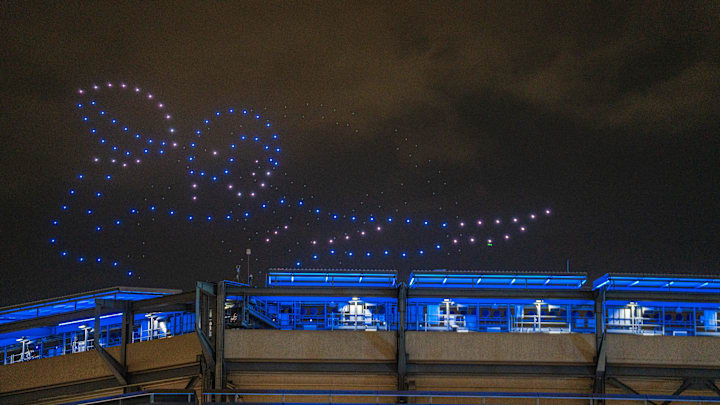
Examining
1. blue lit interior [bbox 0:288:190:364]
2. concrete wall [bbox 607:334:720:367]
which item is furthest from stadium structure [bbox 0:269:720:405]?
blue lit interior [bbox 0:288:190:364]

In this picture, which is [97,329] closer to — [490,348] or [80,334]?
[80,334]

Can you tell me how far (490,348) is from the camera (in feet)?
71.8

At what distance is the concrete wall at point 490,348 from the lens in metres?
21.8

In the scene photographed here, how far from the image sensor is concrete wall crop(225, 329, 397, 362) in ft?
71.5

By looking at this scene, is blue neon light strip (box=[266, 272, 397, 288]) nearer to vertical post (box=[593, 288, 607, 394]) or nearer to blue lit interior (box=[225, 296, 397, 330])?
blue lit interior (box=[225, 296, 397, 330])

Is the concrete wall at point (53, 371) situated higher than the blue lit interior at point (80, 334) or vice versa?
the blue lit interior at point (80, 334)

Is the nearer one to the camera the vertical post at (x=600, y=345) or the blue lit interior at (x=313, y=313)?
the vertical post at (x=600, y=345)

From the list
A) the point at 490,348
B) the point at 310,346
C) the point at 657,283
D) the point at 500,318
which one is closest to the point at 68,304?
the point at 310,346

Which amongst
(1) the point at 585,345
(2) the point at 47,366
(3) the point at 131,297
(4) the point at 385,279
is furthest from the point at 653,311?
(2) the point at 47,366

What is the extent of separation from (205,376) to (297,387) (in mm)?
2735

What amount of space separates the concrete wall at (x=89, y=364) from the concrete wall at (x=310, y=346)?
1.45 metres

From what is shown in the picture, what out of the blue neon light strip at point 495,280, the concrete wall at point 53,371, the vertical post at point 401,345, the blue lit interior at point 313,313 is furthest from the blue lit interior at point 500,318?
the concrete wall at point 53,371

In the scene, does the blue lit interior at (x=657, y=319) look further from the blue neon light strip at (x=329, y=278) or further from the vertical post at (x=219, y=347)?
the vertical post at (x=219, y=347)

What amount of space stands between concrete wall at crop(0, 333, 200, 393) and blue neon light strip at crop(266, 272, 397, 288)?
11.0 feet
